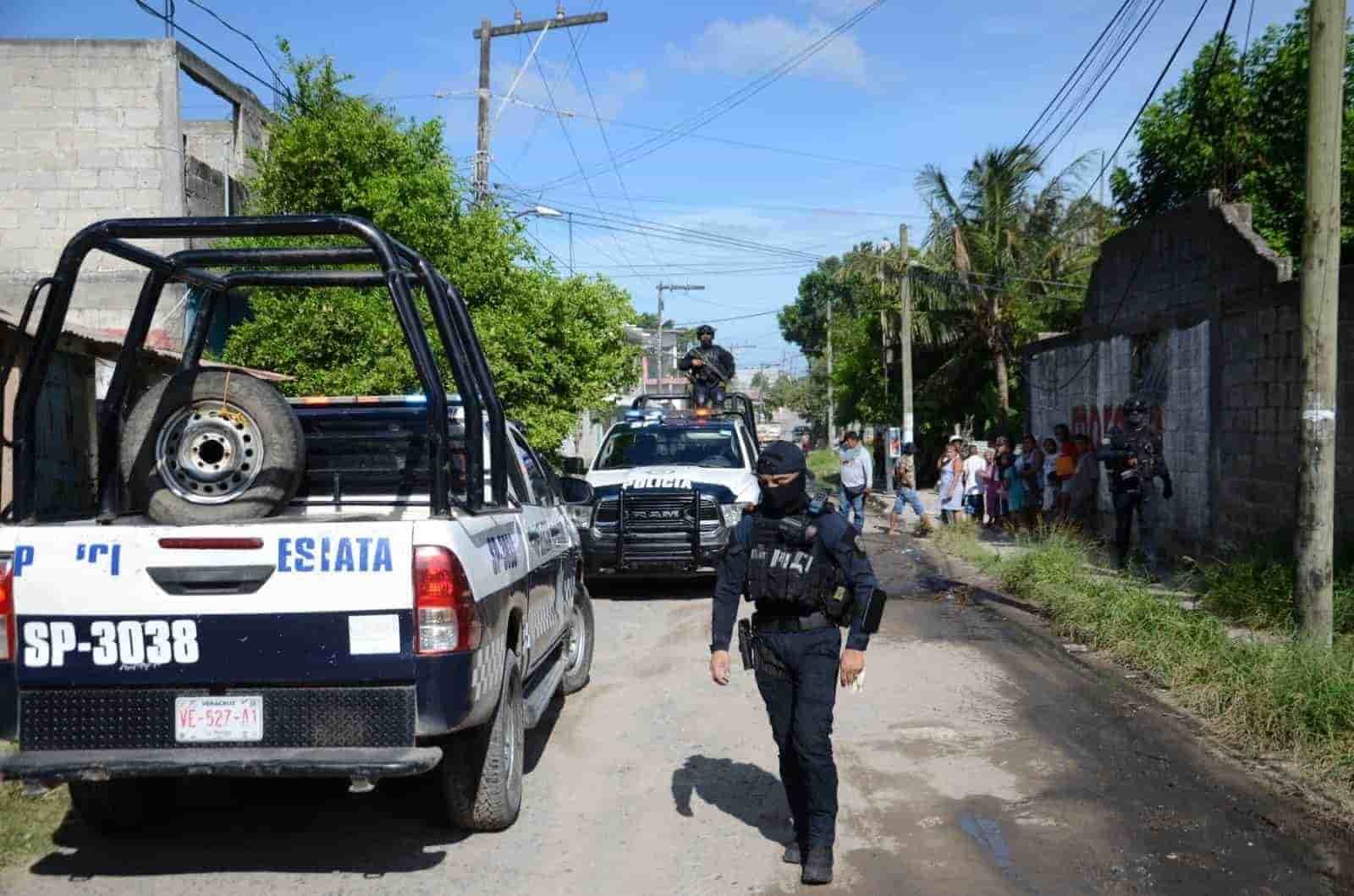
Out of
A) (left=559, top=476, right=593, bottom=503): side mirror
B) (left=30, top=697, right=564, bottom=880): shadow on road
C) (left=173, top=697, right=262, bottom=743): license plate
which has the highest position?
(left=559, top=476, right=593, bottom=503): side mirror

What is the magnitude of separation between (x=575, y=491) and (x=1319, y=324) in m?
4.91

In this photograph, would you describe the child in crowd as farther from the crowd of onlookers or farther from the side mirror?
the side mirror

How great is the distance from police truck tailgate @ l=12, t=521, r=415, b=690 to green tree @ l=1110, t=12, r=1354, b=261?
19614mm

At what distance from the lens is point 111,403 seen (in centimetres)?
542

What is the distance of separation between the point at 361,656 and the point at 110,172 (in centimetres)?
1571

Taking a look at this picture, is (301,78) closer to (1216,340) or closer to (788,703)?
(1216,340)

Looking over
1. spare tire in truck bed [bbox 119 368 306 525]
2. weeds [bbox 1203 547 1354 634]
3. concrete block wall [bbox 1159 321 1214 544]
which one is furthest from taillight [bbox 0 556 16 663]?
concrete block wall [bbox 1159 321 1214 544]

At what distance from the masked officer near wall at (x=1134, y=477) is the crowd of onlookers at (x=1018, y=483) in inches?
87.0

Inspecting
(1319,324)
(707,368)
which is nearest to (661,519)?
(707,368)

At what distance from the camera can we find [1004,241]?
96.2ft

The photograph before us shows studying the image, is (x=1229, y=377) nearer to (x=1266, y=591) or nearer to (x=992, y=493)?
(x=1266, y=591)

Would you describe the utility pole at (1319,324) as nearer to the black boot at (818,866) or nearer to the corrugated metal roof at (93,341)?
the black boot at (818,866)

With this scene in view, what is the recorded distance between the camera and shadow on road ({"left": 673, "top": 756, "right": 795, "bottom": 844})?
217 inches

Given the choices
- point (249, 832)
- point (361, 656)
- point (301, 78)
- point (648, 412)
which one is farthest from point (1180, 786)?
point (301, 78)
